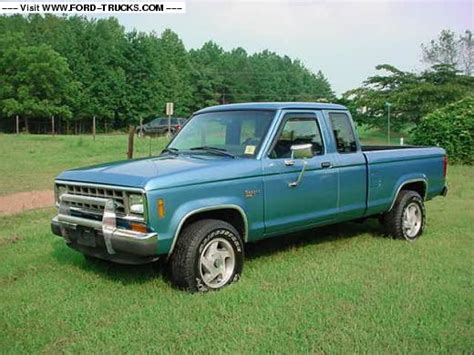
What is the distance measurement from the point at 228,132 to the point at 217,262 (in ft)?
5.13

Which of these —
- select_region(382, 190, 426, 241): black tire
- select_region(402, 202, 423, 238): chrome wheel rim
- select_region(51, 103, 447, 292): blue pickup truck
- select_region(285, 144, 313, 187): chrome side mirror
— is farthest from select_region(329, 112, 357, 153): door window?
select_region(402, 202, 423, 238): chrome wheel rim

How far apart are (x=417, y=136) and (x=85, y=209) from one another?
18.7m

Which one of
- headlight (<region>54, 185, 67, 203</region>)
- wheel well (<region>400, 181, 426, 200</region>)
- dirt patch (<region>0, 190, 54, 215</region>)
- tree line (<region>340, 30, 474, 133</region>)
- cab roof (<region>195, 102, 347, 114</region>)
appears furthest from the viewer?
tree line (<region>340, 30, 474, 133</region>)

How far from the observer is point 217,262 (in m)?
5.34

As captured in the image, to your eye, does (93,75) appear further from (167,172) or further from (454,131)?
(167,172)

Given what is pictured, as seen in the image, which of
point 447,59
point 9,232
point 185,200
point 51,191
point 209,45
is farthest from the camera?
point 209,45

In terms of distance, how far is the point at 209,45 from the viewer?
339ft

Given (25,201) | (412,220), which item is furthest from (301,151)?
(25,201)

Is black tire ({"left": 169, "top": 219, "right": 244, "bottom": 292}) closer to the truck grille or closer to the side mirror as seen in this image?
the truck grille

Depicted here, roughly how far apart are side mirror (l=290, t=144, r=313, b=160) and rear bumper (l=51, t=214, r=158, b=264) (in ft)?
6.02

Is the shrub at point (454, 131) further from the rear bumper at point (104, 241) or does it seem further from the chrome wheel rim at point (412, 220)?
the rear bumper at point (104, 241)

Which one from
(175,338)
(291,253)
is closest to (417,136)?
(291,253)

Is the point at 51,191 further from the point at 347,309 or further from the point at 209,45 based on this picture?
the point at 209,45

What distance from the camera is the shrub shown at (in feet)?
65.5
